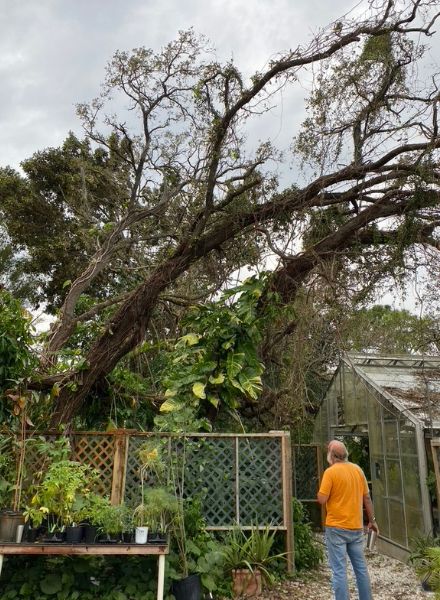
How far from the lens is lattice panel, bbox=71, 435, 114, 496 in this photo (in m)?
4.94

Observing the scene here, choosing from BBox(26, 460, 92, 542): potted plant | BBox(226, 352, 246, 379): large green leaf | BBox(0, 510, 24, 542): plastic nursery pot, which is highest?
BBox(226, 352, 246, 379): large green leaf

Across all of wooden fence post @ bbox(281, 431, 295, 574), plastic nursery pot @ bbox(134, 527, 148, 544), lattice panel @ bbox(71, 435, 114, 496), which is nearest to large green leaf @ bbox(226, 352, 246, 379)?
wooden fence post @ bbox(281, 431, 295, 574)

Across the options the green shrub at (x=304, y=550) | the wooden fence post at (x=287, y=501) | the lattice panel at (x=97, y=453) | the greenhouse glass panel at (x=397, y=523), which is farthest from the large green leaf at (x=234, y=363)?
the greenhouse glass panel at (x=397, y=523)

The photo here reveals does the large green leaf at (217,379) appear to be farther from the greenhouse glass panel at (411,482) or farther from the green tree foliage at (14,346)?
the greenhouse glass panel at (411,482)

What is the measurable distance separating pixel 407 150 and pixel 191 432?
406 centimetres

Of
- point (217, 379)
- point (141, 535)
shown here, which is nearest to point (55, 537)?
point (141, 535)

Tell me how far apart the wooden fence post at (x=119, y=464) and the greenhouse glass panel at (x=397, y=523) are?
392cm

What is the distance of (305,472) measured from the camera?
1021 centimetres

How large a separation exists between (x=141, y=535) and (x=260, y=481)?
5.79 ft

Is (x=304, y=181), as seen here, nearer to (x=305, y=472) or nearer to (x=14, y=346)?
(x=14, y=346)

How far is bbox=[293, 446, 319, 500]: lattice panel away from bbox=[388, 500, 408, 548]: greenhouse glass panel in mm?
3411

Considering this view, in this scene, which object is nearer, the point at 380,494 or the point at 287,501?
the point at 287,501

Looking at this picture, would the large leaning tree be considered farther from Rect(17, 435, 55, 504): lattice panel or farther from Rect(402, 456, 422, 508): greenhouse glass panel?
Rect(402, 456, 422, 508): greenhouse glass panel

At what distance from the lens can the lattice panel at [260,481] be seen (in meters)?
5.00
